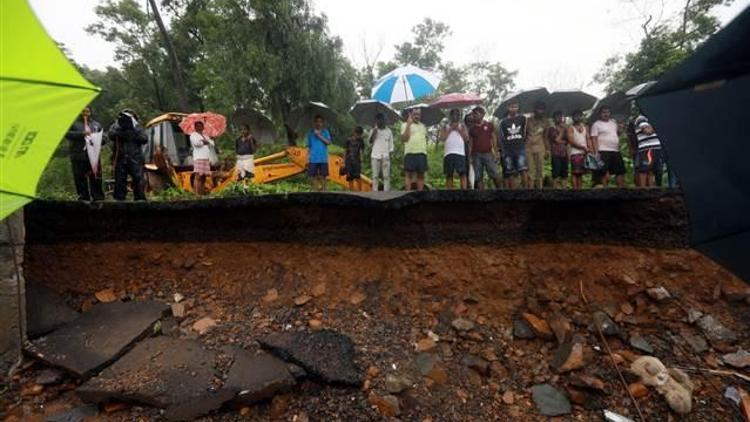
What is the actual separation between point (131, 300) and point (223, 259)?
1.19 meters

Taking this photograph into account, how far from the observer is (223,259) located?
183 inches

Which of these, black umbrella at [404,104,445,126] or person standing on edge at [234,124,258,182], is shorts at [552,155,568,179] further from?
person standing on edge at [234,124,258,182]

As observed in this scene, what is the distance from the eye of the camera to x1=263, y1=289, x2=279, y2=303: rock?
168 inches

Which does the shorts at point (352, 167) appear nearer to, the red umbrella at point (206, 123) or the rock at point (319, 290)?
the red umbrella at point (206, 123)

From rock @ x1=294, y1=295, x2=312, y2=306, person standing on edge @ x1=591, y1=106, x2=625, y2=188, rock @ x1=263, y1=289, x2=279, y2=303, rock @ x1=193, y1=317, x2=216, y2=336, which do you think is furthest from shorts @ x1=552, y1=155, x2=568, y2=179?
rock @ x1=193, y1=317, x2=216, y2=336

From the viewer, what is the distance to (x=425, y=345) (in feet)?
12.6

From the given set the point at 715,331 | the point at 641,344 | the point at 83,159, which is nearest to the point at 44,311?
the point at 83,159

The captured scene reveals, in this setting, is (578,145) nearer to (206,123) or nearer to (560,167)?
(560,167)

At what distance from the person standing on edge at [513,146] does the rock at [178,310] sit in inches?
210

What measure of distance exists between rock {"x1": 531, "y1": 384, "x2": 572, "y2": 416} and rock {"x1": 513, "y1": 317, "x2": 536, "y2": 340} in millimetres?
515

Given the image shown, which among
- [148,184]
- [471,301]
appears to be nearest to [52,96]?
[471,301]

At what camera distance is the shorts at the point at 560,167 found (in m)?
6.64

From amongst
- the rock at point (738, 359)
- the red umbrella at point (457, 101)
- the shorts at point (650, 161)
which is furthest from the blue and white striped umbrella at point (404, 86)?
the rock at point (738, 359)

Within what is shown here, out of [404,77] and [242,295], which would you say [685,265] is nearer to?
[242,295]
